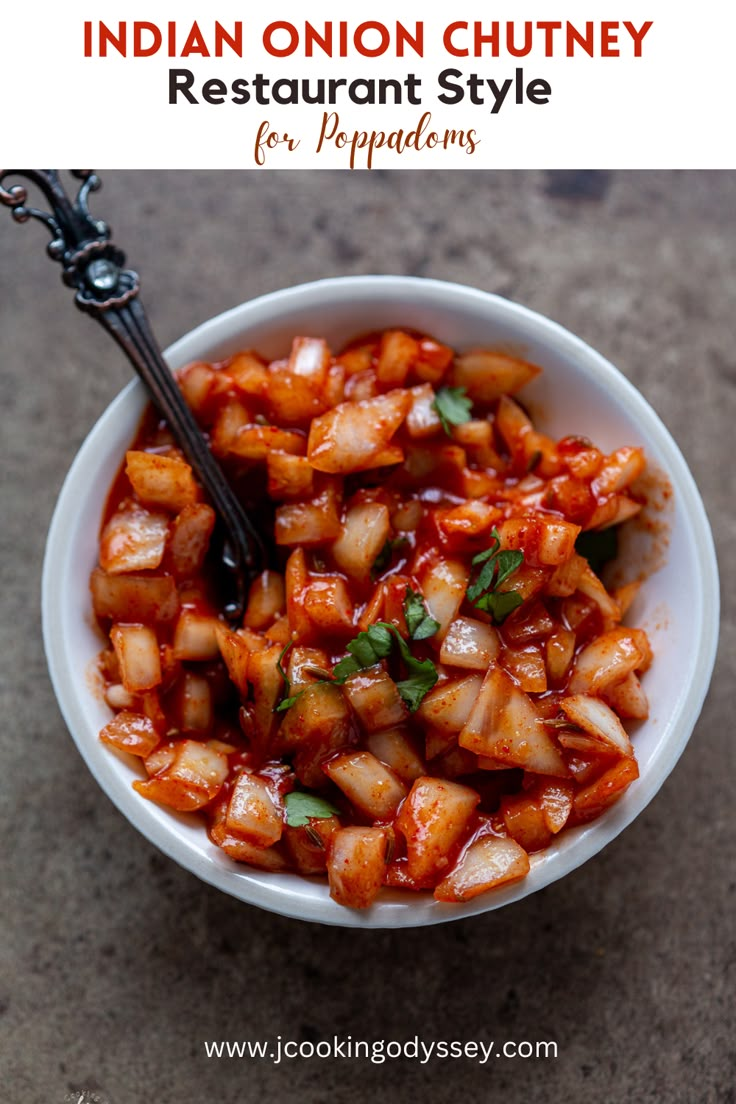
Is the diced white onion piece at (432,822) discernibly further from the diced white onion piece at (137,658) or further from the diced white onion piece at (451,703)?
the diced white onion piece at (137,658)

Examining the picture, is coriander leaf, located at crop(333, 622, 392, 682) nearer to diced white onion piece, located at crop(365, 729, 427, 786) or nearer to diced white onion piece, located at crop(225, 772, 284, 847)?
diced white onion piece, located at crop(365, 729, 427, 786)

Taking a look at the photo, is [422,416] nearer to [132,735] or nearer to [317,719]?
[317,719]

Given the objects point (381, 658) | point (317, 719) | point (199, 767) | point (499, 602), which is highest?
point (499, 602)

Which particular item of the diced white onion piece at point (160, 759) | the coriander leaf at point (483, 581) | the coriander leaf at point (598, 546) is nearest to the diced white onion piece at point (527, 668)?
the coriander leaf at point (483, 581)

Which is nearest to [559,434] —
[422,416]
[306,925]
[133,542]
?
[422,416]

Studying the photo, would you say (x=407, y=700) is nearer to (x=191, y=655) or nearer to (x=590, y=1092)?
(x=191, y=655)
